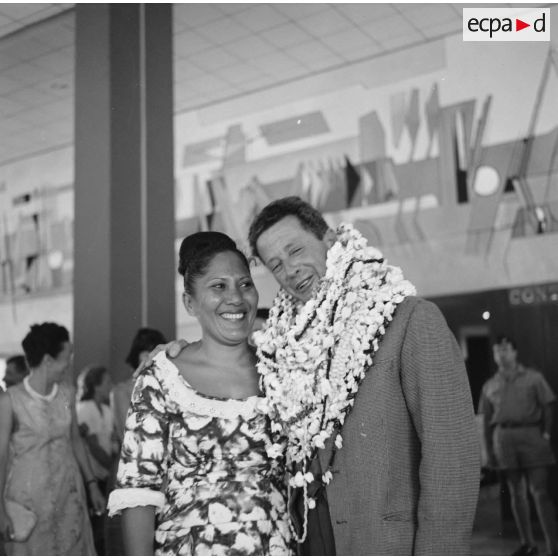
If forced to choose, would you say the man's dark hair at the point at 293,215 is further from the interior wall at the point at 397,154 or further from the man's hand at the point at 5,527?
the interior wall at the point at 397,154

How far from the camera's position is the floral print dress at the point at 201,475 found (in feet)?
5.57

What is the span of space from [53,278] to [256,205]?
2037mm

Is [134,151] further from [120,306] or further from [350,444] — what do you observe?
[350,444]

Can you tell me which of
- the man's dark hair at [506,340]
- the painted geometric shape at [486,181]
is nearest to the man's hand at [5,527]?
the man's dark hair at [506,340]

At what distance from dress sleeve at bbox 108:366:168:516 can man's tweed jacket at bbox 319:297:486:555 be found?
36cm

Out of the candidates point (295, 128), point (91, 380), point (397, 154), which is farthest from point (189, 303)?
point (295, 128)

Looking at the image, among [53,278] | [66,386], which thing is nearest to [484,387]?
[66,386]

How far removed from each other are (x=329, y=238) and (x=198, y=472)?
64 cm

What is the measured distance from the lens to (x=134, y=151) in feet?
16.0

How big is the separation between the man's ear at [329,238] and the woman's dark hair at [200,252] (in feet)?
0.66

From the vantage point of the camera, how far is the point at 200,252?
1914 mm

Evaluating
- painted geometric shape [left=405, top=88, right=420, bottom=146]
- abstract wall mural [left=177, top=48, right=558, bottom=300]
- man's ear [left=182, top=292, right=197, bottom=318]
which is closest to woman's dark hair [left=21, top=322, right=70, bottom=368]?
man's ear [left=182, top=292, right=197, bottom=318]

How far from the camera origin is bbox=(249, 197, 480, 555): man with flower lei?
158 centimetres

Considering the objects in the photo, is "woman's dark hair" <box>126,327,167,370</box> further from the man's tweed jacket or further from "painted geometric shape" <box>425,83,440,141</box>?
"painted geometric shape" <box>425,83,440,141</box>
